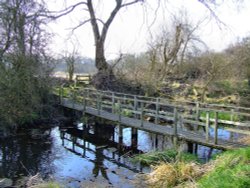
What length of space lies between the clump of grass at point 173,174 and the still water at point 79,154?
2.52 ft

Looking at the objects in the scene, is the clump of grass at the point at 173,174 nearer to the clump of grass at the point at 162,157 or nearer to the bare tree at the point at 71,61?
the clump of grass at the point at 162,157

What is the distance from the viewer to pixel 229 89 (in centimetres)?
2777

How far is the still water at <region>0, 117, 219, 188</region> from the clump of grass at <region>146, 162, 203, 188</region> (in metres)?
0.77

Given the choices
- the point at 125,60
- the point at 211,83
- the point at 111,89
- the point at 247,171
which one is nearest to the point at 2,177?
the point at 247,171

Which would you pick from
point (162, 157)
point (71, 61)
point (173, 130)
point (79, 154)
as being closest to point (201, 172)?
point (162, 157)

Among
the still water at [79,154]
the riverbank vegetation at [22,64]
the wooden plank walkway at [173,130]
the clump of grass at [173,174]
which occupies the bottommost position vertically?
the still water at [79,154]

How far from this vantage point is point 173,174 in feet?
28.6

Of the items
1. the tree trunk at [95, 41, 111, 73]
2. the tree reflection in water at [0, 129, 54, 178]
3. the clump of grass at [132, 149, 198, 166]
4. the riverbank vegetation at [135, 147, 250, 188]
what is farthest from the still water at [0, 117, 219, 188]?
the tree trunk at [95, 41, 111, 73]

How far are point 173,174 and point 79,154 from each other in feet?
17.1

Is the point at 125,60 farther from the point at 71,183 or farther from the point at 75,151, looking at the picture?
the point at 71,183

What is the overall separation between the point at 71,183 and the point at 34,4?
1101 cm

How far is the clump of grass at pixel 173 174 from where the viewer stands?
28.0ft

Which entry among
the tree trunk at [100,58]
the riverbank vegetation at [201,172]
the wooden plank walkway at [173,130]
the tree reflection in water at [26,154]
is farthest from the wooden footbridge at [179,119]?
the tree trunk at [100,58]

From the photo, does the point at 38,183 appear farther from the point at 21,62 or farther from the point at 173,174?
the point at 21,62
